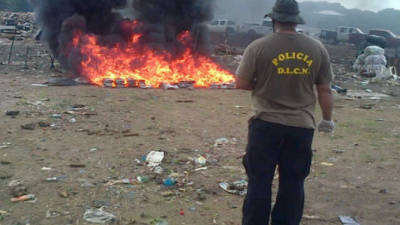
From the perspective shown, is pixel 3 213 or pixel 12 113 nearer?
pixel 3 213

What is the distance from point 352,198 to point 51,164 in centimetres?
367

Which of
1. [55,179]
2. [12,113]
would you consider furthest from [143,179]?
[12,113]

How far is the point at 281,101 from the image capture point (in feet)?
10.3

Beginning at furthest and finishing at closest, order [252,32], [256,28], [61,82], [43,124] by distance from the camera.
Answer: [256,28] → [252,32] → [61,82] → [43,124]

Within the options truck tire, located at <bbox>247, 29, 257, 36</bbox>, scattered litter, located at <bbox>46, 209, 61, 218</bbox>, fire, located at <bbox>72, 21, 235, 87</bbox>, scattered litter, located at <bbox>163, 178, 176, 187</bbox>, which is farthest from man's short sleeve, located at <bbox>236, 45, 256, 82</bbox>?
truck tire, located at <bbox>247, 29, 257, 36</bbox>

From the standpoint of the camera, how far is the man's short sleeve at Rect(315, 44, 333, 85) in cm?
323

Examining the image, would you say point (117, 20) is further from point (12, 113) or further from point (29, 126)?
point (29, 126)

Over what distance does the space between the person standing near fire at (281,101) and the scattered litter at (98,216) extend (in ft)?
4.38

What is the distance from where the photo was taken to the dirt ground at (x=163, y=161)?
4.14 m

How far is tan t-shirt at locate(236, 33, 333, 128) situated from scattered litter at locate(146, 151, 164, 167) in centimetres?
255

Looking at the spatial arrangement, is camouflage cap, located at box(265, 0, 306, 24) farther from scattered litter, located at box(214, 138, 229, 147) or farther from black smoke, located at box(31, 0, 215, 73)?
black smoke, located at box(31, 0, 215, 73)

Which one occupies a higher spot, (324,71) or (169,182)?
(324,71)

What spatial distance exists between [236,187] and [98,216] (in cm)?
163

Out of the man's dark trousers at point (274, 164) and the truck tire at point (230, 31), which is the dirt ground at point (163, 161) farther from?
the truck tire at point (230, 31)
